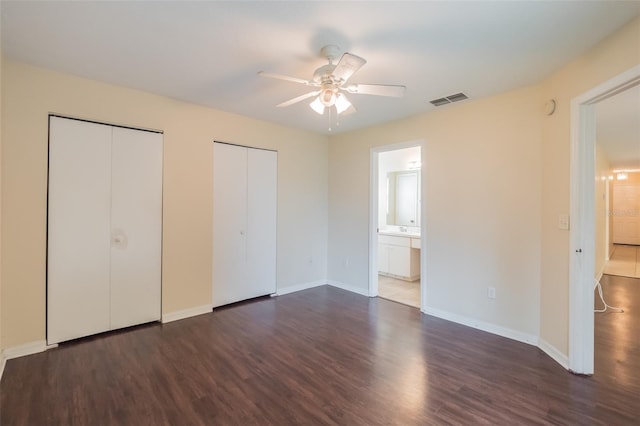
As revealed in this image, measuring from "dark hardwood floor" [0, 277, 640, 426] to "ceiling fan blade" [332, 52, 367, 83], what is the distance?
2.29 metres

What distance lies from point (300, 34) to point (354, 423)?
8.51ft

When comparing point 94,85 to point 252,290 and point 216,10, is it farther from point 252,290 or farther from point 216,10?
point 252,290

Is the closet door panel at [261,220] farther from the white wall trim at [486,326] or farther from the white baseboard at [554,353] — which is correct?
the white baseboard at [554,353]

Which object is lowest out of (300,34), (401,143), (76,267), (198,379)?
(198,379)

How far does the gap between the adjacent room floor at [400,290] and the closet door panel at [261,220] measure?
178 centimetres

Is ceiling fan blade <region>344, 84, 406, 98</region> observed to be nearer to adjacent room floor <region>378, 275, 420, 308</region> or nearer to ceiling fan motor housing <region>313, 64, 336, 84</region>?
ceiling fan motor housing <region>313, 64, 336, 84</region>

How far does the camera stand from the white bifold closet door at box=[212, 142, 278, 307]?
379cm

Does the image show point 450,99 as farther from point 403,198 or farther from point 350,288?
point 350,288

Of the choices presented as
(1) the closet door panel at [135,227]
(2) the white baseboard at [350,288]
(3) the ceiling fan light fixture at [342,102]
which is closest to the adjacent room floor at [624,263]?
(2) the white baseboard at [350,288]

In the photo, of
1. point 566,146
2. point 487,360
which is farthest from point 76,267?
point 566,146

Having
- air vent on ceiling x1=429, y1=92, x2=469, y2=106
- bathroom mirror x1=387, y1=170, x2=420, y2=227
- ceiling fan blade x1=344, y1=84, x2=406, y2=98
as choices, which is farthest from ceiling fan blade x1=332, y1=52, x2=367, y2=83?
bathroom mirror x1=387, y1=170, x2=420, y2=227

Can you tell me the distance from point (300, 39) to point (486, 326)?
337 centimetres

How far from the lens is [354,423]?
5.80ft

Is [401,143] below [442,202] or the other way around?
the other way around
